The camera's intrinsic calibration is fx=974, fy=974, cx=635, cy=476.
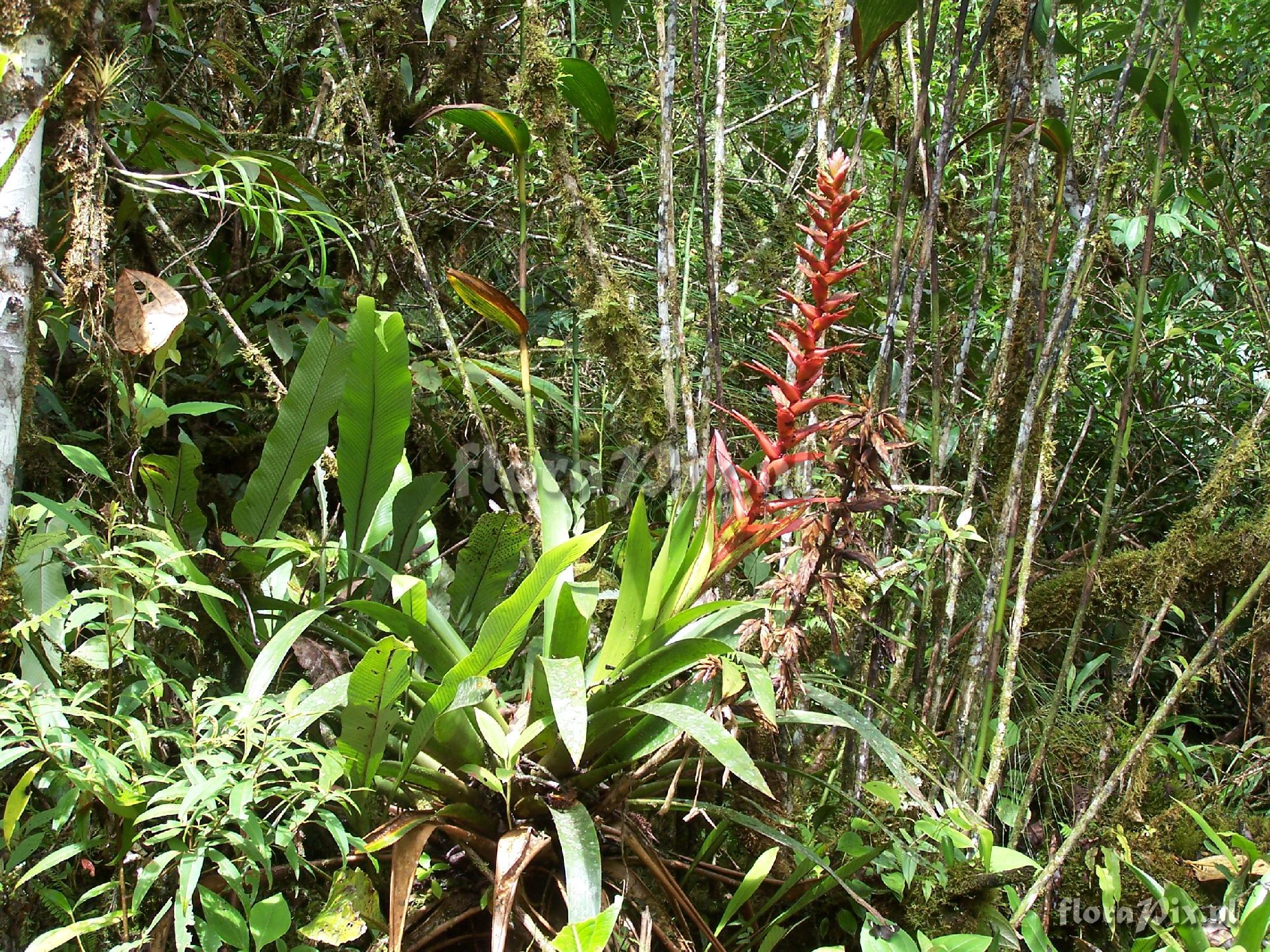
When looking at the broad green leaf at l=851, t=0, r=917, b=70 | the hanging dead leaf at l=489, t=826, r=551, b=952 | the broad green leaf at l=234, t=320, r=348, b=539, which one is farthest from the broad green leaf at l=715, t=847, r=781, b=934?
the broad green leaf at l=851, t=0, r=917, b=70

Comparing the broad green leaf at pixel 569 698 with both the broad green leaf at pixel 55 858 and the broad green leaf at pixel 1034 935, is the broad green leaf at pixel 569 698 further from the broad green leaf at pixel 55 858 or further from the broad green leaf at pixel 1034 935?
the broad green leaf at pixel 1034 935

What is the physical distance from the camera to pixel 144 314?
1.42m

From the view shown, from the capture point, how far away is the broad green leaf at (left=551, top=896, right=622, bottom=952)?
97 centimetres

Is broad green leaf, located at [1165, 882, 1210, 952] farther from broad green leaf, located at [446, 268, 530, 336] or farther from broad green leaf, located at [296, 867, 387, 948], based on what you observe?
broad green leaf, located at [446, 268, 530, 336]

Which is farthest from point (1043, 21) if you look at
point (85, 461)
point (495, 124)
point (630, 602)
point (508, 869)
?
point (85, 461)

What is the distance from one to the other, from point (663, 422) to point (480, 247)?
1.08 meters

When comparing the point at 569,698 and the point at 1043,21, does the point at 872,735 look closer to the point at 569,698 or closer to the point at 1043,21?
the point at 569,698

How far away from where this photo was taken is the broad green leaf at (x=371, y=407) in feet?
4.50

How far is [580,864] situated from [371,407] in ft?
2.27

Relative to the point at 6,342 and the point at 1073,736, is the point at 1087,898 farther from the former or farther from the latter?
the point at 6,342

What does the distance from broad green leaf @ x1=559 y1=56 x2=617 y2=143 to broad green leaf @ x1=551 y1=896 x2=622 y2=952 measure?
4.21 feet

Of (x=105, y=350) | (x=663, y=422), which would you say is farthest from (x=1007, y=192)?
(x=105, y=350)

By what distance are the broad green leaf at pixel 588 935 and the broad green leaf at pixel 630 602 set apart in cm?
33

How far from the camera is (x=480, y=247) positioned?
2.44m
